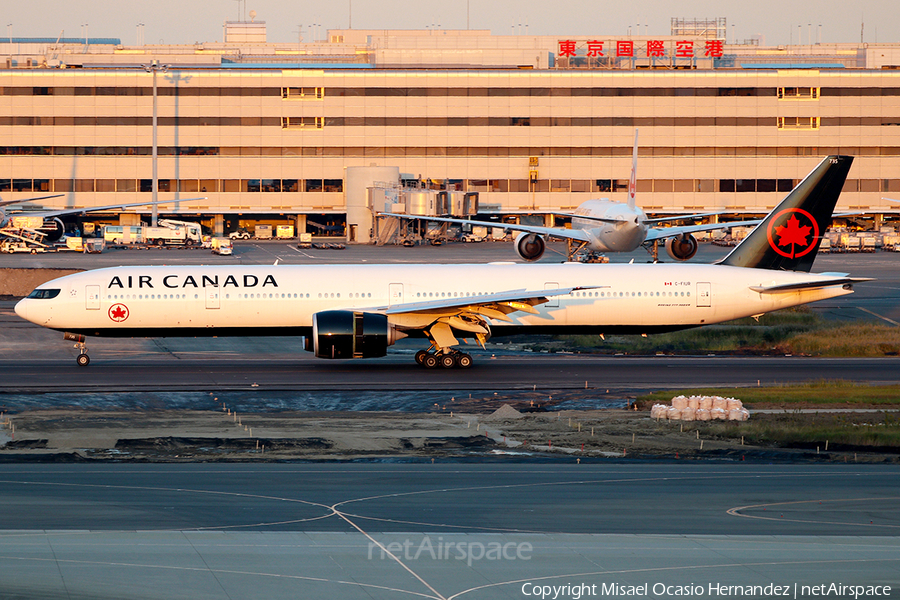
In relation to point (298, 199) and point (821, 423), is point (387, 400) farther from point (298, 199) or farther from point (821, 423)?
point (298, 199)

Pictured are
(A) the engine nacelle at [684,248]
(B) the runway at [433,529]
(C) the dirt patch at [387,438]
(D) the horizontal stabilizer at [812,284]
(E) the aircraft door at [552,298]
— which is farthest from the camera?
(A) the engine nacelle at [684,248]

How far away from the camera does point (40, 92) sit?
117 m

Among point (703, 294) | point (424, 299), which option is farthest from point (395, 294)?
point (703, 294)

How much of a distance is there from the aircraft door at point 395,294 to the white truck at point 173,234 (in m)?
73.8

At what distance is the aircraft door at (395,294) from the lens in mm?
38250

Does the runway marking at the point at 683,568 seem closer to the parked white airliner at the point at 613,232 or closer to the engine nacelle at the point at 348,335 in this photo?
the engine nacelle at the point at 348,335

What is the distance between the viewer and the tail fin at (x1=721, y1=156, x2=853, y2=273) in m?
41.2

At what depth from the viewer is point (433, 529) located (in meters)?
15.4

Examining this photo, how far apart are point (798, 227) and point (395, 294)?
17.4 metres

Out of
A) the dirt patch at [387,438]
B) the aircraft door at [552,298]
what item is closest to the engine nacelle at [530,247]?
the aircraft door at [552,298]

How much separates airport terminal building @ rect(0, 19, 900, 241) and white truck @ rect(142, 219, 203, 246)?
434 inches

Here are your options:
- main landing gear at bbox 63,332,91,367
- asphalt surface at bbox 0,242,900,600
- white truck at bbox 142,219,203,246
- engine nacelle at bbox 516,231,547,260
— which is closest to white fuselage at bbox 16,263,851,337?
main landing gear at bbox 63,332,91,367

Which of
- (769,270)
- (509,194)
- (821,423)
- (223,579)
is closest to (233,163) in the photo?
(509,194)

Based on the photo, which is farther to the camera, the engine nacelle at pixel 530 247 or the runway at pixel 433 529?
the engine nacelle at pixel 530 247
